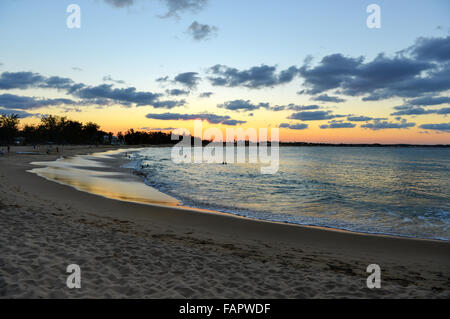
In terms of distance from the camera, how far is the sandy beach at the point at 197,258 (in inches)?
204

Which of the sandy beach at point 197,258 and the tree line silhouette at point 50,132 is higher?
the tree line silhouette at point 50,132

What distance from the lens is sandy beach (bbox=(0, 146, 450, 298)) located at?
519cm

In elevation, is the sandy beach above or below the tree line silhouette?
below

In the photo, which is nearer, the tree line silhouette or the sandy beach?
the sandy beach

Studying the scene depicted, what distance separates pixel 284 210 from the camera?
50.0 feet

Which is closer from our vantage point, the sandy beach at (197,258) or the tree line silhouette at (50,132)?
the sandy beach at (197,258)

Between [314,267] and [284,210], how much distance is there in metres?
8.42

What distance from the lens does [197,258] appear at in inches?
274

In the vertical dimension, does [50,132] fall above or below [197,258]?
above

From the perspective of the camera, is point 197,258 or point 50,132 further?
point 50,132

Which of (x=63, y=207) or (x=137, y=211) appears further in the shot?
(x=137, y=211)
